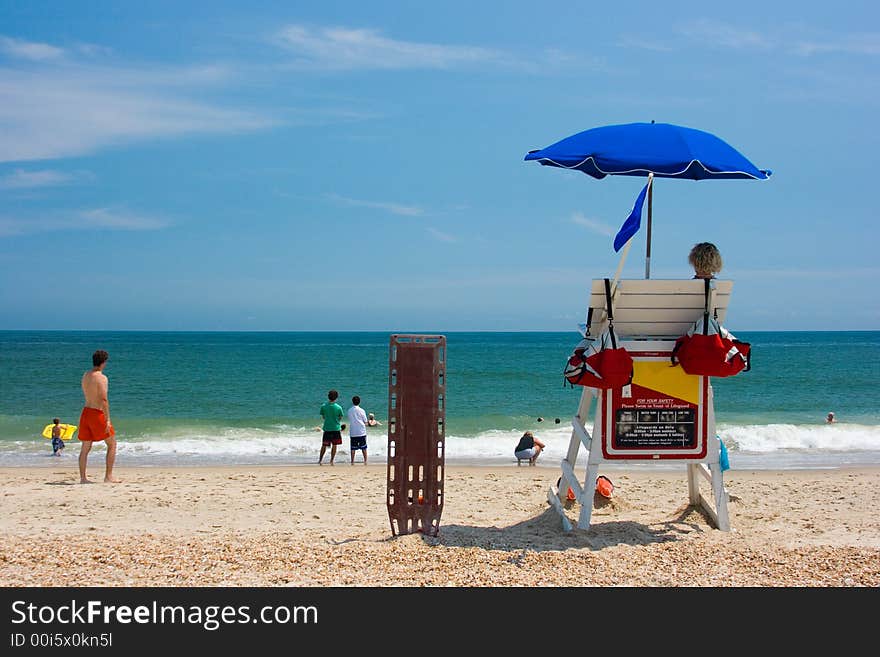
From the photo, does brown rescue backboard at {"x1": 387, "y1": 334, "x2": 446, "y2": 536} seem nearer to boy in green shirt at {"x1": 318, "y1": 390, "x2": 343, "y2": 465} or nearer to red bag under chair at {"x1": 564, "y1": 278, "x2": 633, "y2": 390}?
red bag under chair at {"x1": 564, "y1": 278, "x2": 633, "y2": 390}

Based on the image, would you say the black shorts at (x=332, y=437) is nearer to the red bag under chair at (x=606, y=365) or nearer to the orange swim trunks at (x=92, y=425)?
the orange swim trunks at (x=92, y=425)

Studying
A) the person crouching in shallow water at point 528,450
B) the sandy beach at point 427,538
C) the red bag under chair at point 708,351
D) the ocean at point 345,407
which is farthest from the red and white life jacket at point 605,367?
the ocean at point 345,407

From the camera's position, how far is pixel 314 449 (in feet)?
55.3

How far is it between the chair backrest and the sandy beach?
5.24ft

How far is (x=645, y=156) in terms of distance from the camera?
17.7 ft

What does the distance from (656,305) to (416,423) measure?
200cm

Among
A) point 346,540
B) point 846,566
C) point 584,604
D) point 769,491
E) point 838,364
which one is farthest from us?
point 838,364

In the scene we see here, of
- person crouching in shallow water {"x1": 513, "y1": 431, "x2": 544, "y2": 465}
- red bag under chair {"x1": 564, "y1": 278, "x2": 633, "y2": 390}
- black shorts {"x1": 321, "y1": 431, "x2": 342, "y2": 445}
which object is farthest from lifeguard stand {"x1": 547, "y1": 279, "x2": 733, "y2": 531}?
black shorts {"x1": 321, "y1": 431, "x2": 342, "y2": 445}

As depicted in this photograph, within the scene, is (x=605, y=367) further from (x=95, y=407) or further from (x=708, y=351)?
(x=95, y=407)

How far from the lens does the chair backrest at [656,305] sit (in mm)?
5633

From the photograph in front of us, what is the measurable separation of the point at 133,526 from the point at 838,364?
5629 centimetres

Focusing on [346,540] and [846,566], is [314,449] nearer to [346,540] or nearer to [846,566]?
[346,540]

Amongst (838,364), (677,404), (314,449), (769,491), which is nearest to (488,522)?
(677,404)

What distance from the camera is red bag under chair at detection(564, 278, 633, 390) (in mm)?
5543
